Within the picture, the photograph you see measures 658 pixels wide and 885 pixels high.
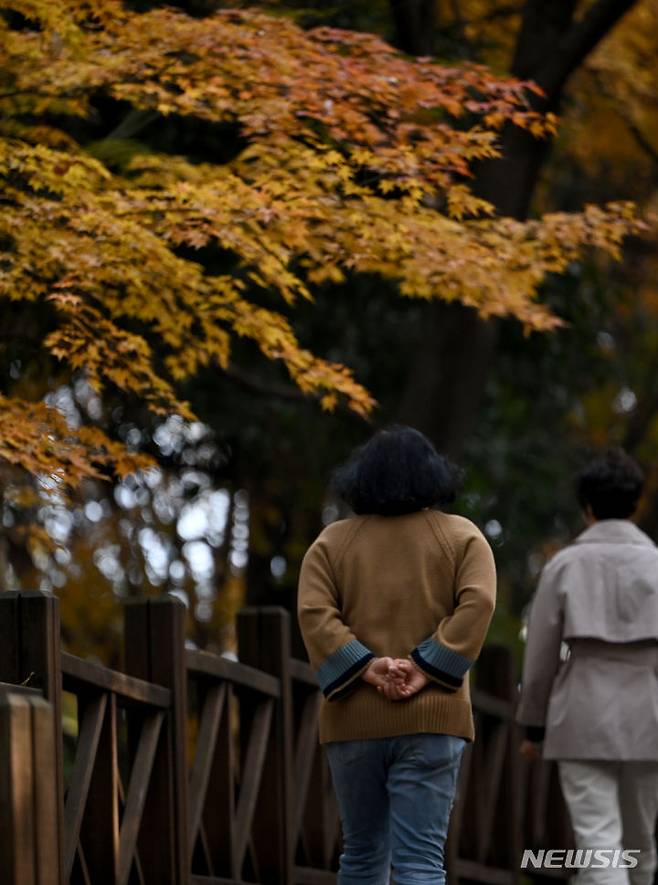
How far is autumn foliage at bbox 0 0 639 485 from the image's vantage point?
209 inches

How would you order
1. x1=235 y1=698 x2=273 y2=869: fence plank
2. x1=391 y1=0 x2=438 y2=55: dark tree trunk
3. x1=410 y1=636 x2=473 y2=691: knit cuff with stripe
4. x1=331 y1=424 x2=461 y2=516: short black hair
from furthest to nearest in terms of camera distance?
x1=391 y1=0 x2=438 y2=55: dark tree trunk → x1=235 y1=698 x2=273 y2=869: fence plank → x1=331 y1=424 x2=461 y2=516: short black hair → x1=410 y1=636 x2=473 y2=691: knit cuff with stripe

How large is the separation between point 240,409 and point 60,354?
5.84 meters

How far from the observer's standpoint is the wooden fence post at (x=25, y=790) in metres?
2.84

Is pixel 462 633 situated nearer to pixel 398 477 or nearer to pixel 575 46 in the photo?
pixel 398 477

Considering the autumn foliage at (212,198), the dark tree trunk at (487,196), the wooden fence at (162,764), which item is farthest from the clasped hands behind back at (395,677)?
the dark tree trunk at (487,196)

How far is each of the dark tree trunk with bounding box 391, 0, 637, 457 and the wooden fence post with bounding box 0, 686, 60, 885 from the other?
5.92 metres

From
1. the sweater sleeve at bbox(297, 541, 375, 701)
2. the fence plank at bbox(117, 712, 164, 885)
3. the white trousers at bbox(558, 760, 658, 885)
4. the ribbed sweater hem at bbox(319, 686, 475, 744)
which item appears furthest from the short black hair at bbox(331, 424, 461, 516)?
the white trousers at bbox(558, 760, 658, 885)

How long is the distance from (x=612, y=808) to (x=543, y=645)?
1.96 feet

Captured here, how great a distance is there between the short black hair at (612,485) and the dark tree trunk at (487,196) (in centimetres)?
320

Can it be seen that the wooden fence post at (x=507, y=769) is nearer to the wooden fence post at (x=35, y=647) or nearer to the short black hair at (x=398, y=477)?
the short black hair at (x=398, y=477)

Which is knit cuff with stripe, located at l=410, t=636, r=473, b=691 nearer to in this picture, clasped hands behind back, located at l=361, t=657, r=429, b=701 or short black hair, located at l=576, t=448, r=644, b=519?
clasped hands behind back, located at l=361, t=657, r=429, b=701

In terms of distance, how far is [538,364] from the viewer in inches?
457

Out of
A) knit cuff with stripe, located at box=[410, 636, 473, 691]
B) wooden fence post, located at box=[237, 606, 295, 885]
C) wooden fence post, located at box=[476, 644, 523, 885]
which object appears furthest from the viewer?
wooden fence post, located at box=[476, 644, 523, 885]

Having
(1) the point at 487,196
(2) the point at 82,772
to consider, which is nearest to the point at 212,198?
(2) the point at 82,772
